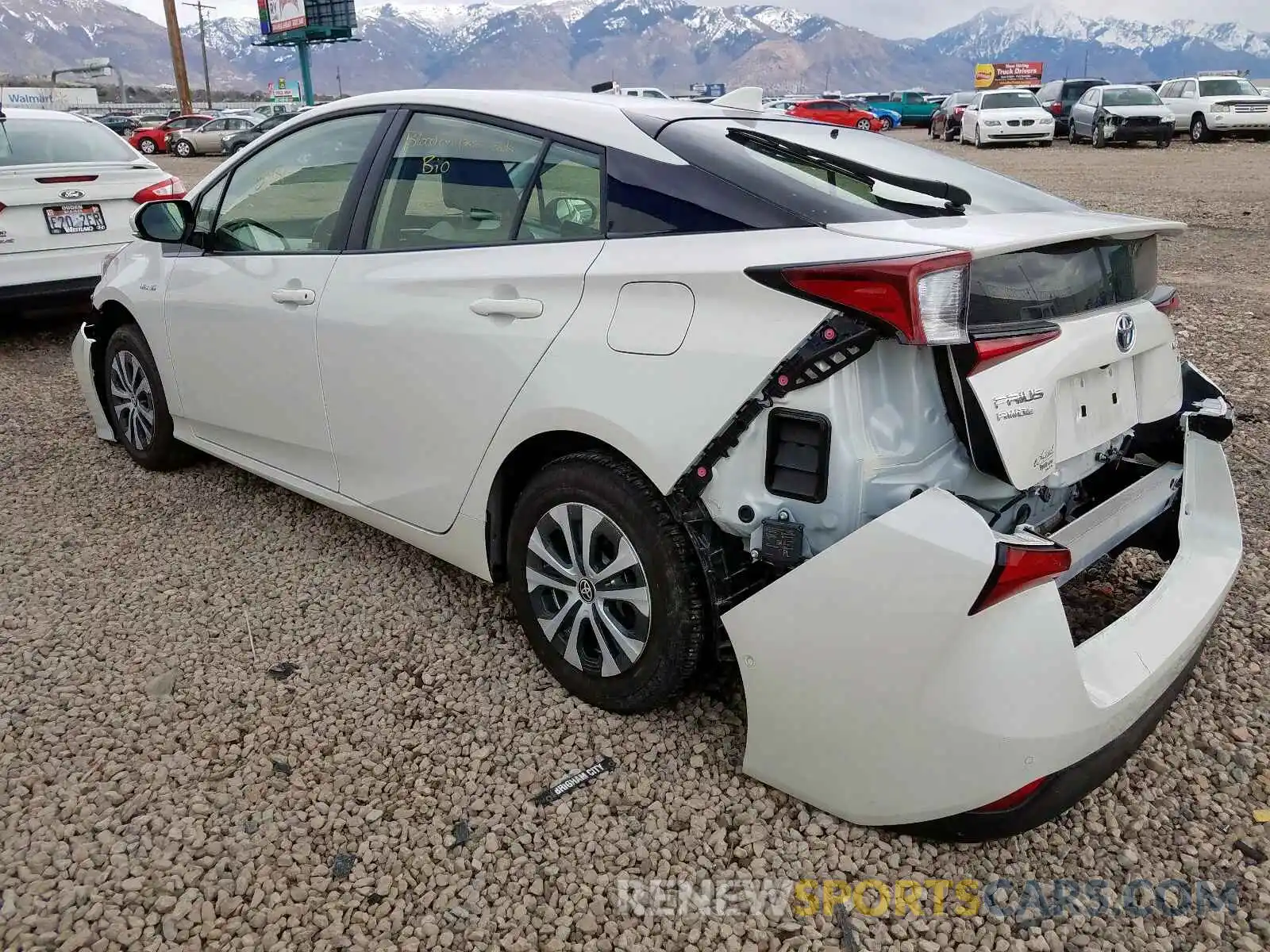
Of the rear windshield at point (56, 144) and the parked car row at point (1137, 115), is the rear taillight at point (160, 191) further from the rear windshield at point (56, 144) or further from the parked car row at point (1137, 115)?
the parked car row at point (1137, 115)

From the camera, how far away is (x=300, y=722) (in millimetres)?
2660

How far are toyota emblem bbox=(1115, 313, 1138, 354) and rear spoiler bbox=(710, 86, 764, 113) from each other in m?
1.39

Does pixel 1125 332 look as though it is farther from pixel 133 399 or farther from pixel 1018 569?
pixel 133 399

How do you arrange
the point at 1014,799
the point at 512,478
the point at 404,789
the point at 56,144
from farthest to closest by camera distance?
the point at 56,144 → the point at 512,478 → the point at 404,789 → the point at 1014,799

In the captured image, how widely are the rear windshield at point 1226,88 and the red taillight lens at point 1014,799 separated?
2681 centimetres

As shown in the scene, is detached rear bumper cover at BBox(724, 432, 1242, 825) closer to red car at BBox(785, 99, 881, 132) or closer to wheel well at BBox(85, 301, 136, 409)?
wheel well at BBox(85, 301, 136, 409)

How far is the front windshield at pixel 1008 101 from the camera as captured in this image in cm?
2344

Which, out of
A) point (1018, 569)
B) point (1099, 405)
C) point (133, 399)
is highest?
point (1099, 405)

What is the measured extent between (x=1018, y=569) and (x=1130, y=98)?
24716 mm

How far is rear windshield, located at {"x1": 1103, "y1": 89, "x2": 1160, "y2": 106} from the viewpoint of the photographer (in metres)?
22.0

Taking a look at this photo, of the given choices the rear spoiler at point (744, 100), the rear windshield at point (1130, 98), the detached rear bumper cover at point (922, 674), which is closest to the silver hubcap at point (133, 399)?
the rear spoiler at point (744, 100)

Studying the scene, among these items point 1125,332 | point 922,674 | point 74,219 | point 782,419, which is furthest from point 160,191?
point 922,674

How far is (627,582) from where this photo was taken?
244cm

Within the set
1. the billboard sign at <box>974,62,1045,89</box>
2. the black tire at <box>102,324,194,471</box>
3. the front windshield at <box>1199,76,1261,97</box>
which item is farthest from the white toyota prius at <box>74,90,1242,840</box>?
the billboard sign at <box>974,62,1045,89</box>
